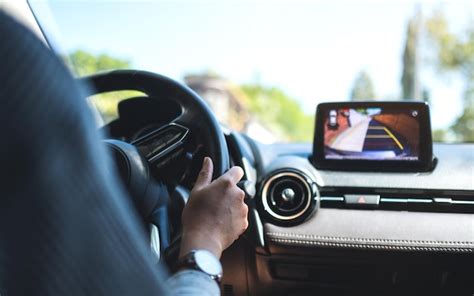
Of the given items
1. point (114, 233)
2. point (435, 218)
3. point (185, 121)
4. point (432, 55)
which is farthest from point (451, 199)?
point (432, 55)

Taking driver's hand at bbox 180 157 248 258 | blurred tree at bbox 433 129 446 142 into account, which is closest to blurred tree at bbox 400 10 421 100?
blurred tree at bbox 433 129 446 142

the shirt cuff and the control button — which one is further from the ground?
the shirt cuff

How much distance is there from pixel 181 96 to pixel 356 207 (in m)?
0.90

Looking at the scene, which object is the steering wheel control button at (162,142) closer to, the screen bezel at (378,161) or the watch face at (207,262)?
the watch face at (207,262)

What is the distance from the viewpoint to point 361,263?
7.52 ft

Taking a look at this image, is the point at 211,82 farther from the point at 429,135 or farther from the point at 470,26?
the point at 429,135

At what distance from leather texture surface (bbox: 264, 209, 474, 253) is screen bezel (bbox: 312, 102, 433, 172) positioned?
186 mm

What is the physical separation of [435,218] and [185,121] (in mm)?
1080

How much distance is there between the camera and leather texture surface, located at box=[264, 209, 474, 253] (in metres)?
2.19

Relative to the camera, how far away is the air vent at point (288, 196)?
229cm

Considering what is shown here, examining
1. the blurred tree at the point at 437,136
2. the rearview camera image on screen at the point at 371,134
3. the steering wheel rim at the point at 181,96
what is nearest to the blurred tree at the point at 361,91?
the rearview camera image on screen at the point at 371,134

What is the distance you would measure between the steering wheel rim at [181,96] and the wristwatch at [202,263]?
0.58 meters

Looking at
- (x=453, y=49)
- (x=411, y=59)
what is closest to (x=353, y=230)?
(x=411, y=59)

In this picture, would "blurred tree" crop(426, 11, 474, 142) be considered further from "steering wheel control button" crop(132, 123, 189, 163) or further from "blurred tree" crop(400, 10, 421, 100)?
"steering wheel control button" crop(132, 123, 189, 163)
